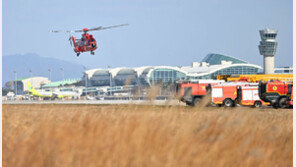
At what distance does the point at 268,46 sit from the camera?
14850cm

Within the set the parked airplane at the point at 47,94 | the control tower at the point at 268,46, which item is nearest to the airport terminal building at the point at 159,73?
the control tower at the point at 268,46

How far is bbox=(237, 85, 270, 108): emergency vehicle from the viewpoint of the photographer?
42.2m

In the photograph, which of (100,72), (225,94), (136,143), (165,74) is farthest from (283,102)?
(100,72)

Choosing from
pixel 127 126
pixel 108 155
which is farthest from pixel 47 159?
pixel 127 126

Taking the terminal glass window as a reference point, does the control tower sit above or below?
above

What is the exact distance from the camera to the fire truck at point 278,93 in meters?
37.5

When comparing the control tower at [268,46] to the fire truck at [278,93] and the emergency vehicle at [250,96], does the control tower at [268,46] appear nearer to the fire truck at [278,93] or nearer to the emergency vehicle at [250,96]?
the emergency vehicle at [250,96]

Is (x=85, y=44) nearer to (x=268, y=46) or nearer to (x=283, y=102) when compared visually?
(x=283, y=102)

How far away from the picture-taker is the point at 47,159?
5.55 m

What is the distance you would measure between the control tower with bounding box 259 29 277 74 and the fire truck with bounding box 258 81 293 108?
4267 inches

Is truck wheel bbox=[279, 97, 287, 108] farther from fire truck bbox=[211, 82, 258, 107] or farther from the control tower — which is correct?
the control tower

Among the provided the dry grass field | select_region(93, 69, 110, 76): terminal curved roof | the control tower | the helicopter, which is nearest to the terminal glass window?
the control tower

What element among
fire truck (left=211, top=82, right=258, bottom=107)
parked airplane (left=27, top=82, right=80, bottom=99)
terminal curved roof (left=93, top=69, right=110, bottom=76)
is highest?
terminal curved roof (left=93, top=69, right=110, bottom=76)

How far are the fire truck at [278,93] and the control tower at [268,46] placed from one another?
108372 millimetres
